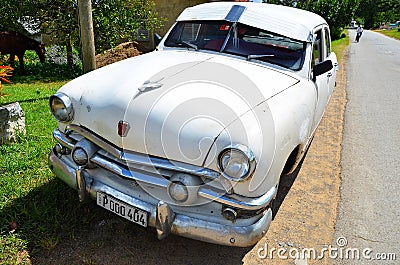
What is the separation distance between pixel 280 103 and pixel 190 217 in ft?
3.71

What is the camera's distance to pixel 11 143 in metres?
4.28

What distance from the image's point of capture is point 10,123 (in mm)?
4227

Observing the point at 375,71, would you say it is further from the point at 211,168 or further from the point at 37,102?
the point at 211,168

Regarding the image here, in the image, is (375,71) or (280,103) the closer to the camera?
(280,103)

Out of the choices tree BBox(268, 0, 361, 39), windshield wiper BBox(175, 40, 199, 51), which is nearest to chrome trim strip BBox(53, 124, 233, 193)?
windshield wiper BBox(175, 40, 199, 51)

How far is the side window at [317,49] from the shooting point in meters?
3.90

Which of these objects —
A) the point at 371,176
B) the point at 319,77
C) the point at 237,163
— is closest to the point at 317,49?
the point at 319,77

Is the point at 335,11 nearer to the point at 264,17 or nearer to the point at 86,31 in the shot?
the point at 86,31

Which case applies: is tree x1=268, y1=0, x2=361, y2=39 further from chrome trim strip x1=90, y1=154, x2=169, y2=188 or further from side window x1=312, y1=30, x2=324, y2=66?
chrome trim strip x1=90, y1=154, x2=169, y2=188

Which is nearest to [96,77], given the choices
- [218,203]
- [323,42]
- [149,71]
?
[149,71]

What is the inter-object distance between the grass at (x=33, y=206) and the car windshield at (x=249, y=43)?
2.07 meters

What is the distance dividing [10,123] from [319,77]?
3.72 metres

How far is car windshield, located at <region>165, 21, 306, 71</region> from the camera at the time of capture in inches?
139

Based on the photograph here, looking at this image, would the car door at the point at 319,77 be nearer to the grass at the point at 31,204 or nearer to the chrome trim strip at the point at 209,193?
the chrome trim strip at the point at 209,193
